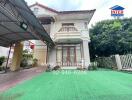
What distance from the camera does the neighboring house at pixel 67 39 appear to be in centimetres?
1300

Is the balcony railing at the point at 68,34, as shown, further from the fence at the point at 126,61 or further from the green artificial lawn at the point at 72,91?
the green artificial lawn at the point at 72,91

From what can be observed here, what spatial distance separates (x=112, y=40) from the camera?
14.6m

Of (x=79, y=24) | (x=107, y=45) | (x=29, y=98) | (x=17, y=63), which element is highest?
(x=79, y=24)

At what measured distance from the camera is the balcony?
12672mm

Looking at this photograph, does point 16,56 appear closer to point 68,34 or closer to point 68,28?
point 68,34

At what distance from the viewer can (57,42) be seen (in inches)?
540

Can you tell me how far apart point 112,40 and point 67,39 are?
5.42m

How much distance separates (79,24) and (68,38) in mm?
2493

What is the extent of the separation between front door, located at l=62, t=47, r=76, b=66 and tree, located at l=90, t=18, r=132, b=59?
383cm

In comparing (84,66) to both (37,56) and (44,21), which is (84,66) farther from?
(44,21)

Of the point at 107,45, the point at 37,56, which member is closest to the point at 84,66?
the point at 107,45

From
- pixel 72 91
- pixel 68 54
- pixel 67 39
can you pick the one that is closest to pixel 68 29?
pixel 67 39

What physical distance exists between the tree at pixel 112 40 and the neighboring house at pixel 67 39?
Result: 104 inches

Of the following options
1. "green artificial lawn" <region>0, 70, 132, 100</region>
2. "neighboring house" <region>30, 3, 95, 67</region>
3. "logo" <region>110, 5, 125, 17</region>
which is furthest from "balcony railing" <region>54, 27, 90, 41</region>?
"green artificial lawn" <region>0, 70, 132, 100</region>
